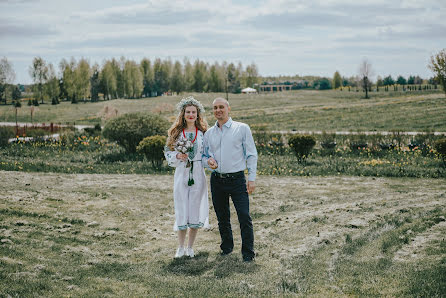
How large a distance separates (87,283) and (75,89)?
227 feet

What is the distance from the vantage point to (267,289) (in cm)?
441

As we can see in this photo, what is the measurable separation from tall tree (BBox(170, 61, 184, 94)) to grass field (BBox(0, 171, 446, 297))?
77.2m

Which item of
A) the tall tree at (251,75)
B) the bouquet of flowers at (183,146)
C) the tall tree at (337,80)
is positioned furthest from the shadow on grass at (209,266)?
the tall tree at (337,80)

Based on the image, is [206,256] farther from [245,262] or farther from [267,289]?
[267,289]

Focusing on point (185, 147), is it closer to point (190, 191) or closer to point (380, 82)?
point (190, 191)

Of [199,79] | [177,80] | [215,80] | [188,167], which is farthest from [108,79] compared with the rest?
[188,167]

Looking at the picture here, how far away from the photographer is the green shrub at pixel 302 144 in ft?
48.4

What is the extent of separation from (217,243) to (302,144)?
9001 mm

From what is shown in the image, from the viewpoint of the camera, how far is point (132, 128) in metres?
17.2

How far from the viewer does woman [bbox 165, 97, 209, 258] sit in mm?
5355

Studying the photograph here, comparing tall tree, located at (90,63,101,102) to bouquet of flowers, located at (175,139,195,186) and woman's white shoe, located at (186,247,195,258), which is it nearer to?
woman's white shoe, located at (186,247,195,258)

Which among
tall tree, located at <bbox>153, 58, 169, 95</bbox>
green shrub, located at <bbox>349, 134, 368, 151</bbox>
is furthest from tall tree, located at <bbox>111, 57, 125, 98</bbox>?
green shrub, located at <bbox>349, 134, 368, 151</bbox>

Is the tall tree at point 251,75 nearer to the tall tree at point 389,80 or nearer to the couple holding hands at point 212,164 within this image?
the tall tree at point 389,80

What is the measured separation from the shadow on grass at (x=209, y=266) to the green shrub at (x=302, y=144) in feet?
31.6
